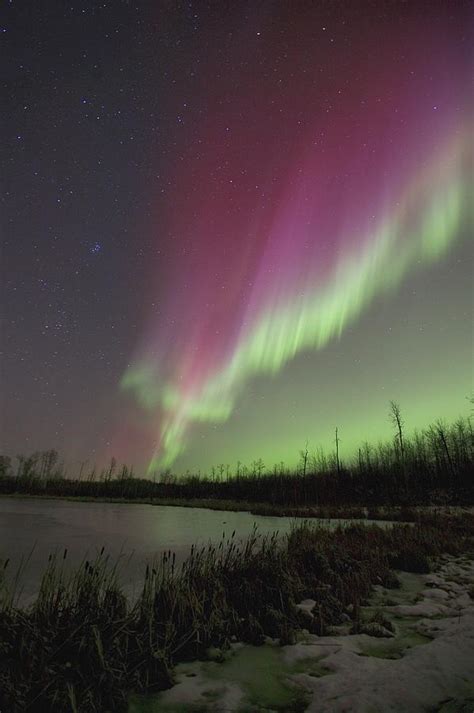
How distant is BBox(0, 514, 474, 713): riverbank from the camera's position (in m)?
4.29

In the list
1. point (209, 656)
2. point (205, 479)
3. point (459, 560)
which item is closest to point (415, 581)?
point (459, 560)

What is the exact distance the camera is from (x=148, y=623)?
18.3 feet

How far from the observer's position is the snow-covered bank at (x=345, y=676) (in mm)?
4090

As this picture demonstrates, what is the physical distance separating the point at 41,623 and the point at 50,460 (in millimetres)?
208381

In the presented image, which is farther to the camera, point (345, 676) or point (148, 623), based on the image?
point (148, 623)

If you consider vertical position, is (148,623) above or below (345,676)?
above

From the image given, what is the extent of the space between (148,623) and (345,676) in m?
2.81

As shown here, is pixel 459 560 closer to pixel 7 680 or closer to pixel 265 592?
pixel 265 592

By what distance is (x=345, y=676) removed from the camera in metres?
4.72

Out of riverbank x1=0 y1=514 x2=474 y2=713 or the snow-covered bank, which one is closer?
the snow-covered bank

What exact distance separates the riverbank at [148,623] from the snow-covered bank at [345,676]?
360 millimetres

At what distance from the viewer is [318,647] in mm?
5816

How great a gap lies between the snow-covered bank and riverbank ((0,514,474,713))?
0.36m

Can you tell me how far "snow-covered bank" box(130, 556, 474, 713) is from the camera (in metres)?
4.09
